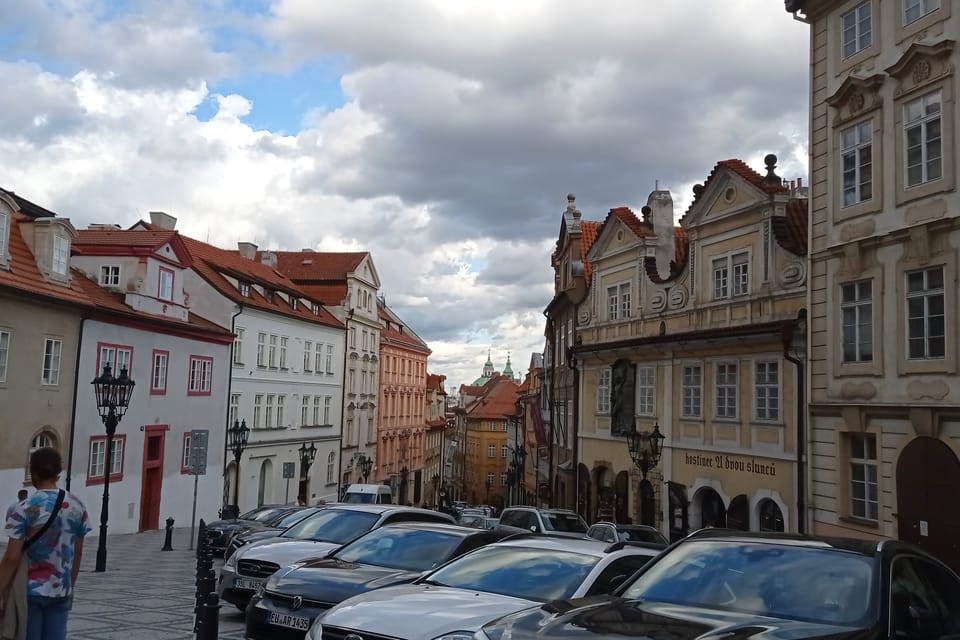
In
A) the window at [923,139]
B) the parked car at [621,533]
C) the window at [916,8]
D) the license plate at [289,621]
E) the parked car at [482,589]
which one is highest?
the window at [916,8]

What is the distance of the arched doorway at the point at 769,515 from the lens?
22312 millimetres

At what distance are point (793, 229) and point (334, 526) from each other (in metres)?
16.9

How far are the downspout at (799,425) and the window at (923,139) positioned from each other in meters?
5.03

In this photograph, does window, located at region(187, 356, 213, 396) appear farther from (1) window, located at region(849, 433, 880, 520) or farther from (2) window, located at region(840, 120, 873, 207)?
(2) window, located at region(840, 120, 873, 207)

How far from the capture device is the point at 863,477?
744 inches

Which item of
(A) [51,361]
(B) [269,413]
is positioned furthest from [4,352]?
(B) [269,413]

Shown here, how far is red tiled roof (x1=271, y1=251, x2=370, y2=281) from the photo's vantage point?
57250 mm

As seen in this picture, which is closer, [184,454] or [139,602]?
[139,602]

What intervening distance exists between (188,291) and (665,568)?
36904 mm

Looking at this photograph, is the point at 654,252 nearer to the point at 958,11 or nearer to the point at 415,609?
the point at 958,11

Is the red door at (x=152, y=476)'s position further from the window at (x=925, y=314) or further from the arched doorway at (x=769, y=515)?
the window at (x=925, y=314)

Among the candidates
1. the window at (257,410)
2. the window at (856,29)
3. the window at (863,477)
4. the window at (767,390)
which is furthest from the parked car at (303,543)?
the window at (257,410)

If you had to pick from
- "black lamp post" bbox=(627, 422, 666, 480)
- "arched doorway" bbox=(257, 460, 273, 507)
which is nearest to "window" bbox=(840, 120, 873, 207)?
"black lamp post" bbox=(627, 422, 666, 480)

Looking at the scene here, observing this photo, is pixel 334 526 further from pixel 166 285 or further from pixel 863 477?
pixel 166 285
